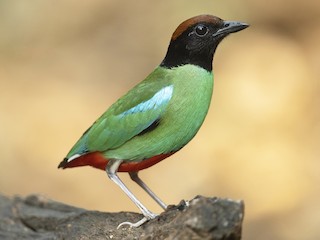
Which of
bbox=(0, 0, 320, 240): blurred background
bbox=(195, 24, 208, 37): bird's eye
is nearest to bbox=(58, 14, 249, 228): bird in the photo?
bbox=(195, 24, 208, 37): bird's eye

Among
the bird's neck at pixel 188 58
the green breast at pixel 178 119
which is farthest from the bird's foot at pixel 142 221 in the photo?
the bird's neck at pixel 188 58

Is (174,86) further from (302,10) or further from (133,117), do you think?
(302,10)

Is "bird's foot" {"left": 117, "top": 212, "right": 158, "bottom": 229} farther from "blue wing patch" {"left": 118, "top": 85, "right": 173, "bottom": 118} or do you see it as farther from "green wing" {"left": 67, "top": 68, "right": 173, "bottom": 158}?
"blue wing patch" {"left": 118, "top": 85, "right": 173, "bottom": 118}

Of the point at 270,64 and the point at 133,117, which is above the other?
the point at 270,64

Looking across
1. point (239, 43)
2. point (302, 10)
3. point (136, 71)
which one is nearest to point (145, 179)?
point (136, 71)

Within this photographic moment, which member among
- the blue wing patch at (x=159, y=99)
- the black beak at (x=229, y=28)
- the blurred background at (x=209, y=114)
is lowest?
the blue wing patch at (x=159, y=99)

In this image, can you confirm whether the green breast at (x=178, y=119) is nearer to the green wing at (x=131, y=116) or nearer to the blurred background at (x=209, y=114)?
the green wing at (x=131, y=116)

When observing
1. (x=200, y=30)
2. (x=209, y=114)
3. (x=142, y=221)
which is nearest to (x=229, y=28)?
(x=200, y=30)
